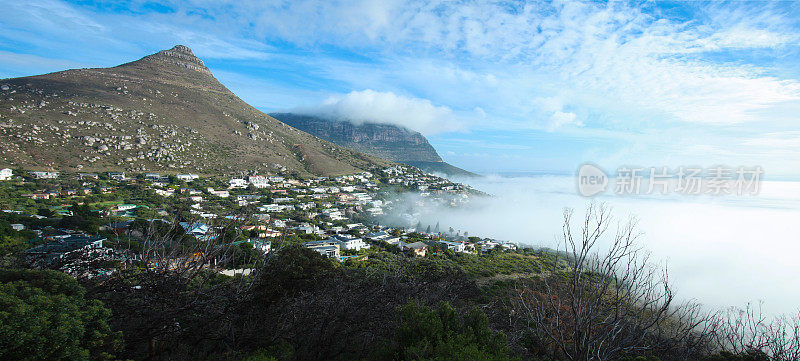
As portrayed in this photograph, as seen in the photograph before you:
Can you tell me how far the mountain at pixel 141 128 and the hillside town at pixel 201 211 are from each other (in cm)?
385

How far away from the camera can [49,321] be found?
4141 millimetres

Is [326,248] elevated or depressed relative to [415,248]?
elevated

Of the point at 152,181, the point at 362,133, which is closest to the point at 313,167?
the point at 152,181

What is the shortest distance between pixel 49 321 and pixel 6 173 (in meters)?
50.3

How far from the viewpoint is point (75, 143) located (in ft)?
145

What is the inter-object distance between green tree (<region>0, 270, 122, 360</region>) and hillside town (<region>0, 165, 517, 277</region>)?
7.99 feet

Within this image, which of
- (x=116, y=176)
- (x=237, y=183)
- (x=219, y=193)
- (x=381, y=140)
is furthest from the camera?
(x=381, y=140)

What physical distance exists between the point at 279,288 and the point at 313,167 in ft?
212

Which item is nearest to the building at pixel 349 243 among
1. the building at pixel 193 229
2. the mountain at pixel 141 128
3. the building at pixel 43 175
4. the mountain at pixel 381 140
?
the building at pixel 193 229

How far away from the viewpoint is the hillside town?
60.9 ft

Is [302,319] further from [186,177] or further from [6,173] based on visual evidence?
[186,177]

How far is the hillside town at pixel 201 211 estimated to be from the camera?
18.6 meters

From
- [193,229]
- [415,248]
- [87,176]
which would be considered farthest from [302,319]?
[87,176]

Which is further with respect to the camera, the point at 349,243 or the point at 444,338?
the point at 349,243
